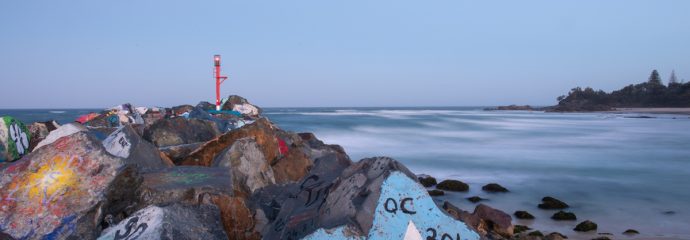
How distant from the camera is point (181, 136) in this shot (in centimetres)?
650

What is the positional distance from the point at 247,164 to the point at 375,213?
79.4 inches

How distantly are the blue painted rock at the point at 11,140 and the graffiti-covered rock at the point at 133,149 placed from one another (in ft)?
4.77

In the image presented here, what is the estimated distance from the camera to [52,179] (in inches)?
121

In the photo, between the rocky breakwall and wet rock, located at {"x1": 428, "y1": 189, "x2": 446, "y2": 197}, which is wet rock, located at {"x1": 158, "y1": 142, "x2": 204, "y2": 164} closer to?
the rocky breakwall

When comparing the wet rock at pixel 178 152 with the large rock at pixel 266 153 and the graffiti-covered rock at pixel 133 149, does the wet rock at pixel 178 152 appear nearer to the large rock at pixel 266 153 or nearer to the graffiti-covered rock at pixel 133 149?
the large rock at pixel 266 153

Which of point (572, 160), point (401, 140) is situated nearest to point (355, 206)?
point (572, 160)

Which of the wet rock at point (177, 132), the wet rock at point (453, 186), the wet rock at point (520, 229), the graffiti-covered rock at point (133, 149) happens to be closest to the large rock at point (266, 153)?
the graffiti-covered rock at point (133, 149)

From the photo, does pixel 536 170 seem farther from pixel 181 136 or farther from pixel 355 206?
pixel 355 206

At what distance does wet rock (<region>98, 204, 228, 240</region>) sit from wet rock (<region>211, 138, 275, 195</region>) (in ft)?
4.36

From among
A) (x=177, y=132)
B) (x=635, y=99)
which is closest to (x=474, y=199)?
(x=177, y=132)

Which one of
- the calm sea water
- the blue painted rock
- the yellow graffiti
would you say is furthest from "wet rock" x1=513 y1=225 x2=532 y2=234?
the blue painted rock

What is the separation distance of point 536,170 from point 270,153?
8.44 metres

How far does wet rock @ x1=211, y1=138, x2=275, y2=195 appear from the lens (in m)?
4.48

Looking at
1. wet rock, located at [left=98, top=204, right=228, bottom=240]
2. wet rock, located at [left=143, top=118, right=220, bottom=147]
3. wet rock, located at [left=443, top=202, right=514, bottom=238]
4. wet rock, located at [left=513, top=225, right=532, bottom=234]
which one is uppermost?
wet rock, located at [left=143, top=118, right=220, bottom=147]
